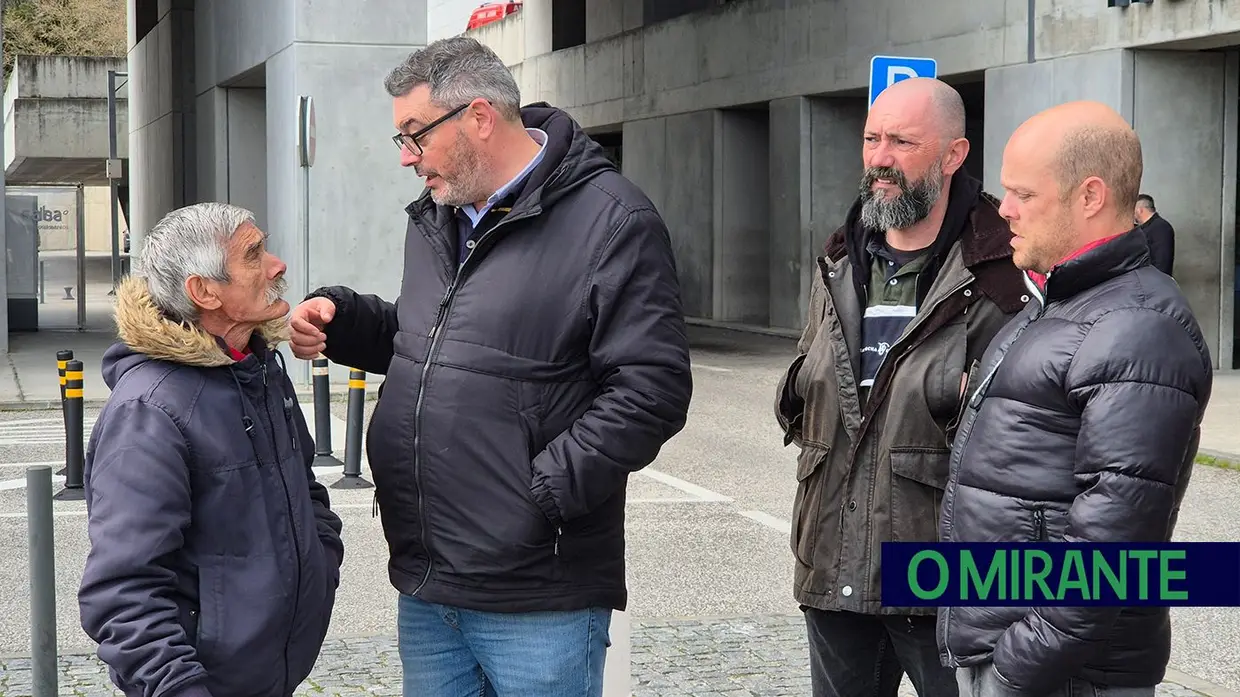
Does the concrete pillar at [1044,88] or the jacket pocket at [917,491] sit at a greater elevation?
the concrete pillar at [1044,88]

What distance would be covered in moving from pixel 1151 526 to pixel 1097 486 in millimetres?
120

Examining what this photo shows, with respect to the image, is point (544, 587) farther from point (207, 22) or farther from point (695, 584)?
point (207, 22)

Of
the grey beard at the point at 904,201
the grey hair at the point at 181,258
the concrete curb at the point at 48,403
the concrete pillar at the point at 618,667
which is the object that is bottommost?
the concrete curb at the point at 48,403

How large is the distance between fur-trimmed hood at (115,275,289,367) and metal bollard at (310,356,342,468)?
7.93 m

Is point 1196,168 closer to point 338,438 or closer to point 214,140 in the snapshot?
point 338,438

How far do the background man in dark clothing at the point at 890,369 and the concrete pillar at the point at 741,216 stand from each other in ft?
77.2

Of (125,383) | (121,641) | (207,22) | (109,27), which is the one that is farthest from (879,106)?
(109,27)

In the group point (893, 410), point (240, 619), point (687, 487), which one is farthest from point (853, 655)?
point (687, 487)

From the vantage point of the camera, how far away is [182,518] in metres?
3.03

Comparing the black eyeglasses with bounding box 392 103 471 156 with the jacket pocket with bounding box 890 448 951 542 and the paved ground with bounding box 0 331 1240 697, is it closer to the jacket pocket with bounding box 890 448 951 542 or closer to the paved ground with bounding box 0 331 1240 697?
the jacket pocket with bounding box 890 448 951 542

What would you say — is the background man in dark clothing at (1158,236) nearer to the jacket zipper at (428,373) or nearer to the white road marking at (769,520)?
the white road marking at (769,520)

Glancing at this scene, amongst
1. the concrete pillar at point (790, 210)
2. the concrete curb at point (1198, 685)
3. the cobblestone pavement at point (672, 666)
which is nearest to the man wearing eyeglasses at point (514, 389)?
the cobblestone pavement at point (672, 666)

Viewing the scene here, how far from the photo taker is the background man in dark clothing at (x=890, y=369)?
12.0 ft

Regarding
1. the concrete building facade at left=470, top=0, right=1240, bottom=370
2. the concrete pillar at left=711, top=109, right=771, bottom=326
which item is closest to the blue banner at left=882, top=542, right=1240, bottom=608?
the concrete building facade at left=470, top=0, right=1240, bottom=370
